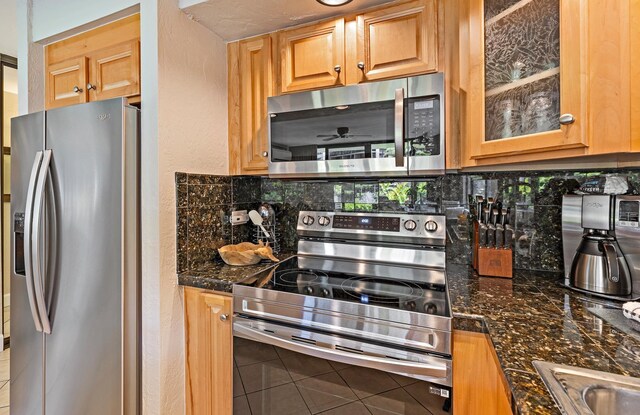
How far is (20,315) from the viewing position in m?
1.59

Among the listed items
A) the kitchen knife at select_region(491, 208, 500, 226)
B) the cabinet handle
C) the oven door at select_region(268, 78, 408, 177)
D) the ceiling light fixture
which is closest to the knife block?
the kitchen knife at select_region(491, 208, 500, 226)

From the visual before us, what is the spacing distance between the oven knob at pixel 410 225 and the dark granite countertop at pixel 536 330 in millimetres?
341

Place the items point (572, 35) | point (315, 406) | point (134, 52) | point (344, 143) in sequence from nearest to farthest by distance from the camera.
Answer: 1. point (572, 35)
2. point (315, 406)
3. point (344, 143)
4. point (134, 52)

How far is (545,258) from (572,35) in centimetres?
95

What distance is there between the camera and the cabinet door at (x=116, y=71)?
4.95ft

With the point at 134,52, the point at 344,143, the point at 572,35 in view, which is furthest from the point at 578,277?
the point at 134,52

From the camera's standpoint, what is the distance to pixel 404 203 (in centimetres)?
166

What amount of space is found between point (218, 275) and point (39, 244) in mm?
883

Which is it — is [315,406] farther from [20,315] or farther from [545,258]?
[20,315]

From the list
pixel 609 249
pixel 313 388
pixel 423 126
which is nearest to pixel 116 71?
pixel 423 126

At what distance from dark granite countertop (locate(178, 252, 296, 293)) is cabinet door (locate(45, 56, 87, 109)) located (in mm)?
1140

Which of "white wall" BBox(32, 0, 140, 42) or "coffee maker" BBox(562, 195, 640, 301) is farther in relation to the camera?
"white wall" BBox(32, 0, 140, 42)

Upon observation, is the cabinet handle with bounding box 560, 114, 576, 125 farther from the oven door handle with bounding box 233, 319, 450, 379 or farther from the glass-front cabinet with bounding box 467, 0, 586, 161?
the oven door handle with bounding box 233, 319, 450, 379

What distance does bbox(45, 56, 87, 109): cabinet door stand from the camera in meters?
1.67
